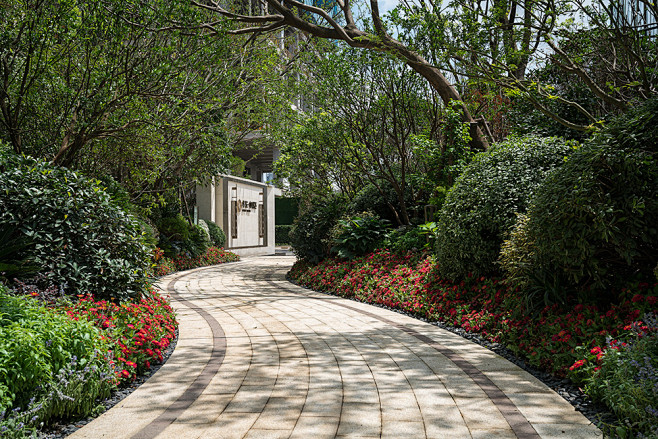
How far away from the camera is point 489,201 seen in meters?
6.83

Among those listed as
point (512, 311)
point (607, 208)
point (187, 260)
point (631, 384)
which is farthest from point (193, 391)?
point (187, 260)

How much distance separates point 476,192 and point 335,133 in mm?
6255

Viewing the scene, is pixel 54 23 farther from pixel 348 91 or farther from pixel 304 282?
pixel 304 282

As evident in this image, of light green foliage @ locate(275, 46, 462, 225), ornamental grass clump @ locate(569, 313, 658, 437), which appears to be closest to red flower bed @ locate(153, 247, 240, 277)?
light green foliage @ locate(275, 46, 462, 225)

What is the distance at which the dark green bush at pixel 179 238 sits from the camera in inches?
607

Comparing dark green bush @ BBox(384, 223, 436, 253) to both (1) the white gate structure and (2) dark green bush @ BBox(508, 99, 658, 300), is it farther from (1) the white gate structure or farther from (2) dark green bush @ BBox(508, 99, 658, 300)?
(1) the white gate structure

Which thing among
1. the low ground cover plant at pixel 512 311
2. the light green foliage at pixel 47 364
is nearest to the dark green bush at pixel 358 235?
the low ground cover plant at pixel 512 311

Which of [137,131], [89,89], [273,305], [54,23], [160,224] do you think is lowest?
[273,305]

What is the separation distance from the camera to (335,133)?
41.6 feet

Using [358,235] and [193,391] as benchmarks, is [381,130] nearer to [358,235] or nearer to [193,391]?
[358,235]

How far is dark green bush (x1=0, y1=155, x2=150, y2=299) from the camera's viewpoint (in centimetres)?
524

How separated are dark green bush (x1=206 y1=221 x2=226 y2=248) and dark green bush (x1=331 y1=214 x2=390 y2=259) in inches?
351

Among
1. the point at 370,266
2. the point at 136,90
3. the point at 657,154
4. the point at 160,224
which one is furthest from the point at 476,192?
the point at 160,224

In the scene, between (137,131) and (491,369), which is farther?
(137,131)
